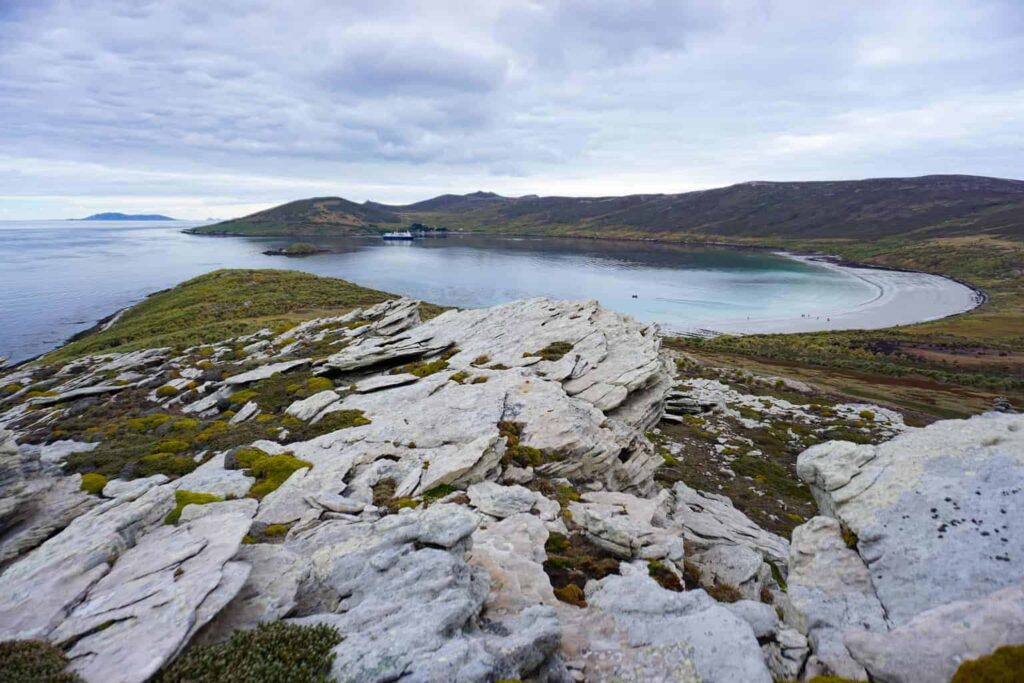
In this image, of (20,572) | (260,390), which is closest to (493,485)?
(20,572)

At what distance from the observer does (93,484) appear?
16984mm

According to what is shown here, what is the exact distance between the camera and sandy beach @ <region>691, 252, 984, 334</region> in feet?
368

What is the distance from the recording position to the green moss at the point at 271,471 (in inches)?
688

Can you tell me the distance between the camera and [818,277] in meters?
193

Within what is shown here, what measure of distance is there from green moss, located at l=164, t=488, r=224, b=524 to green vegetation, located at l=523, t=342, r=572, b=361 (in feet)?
66.4

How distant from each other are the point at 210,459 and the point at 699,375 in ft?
183

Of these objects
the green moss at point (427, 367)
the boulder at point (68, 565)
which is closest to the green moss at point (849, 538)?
the boulder at point (68, 565)

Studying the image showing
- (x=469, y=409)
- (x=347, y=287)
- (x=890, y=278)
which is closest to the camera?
(x=469, y=409)

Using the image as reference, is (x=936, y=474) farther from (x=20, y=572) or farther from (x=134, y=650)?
(x=20, y=572)

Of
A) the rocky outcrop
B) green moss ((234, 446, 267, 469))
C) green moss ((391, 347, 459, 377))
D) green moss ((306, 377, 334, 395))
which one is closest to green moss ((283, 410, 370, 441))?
green moss ((234, 446, 267, 469))

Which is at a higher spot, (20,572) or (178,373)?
(20,572)

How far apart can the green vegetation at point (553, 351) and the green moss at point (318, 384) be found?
46.3 ft

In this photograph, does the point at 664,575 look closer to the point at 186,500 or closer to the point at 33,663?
the point at 33,663

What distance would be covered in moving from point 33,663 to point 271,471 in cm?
1107
